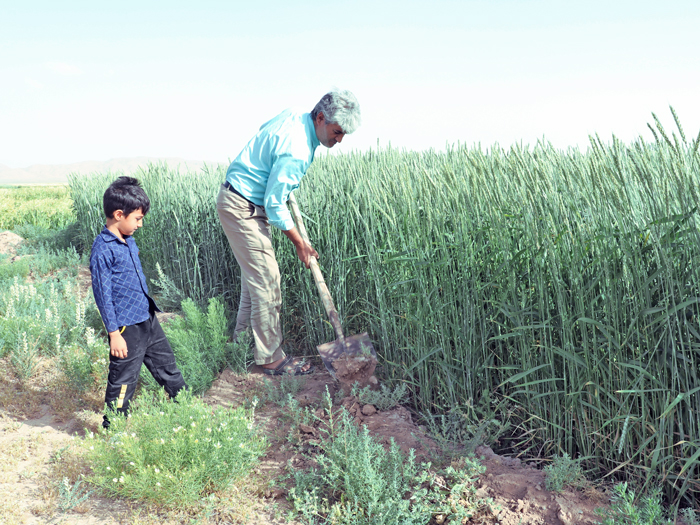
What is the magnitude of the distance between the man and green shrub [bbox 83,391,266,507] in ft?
3.96

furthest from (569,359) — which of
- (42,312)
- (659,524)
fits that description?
(42,312)

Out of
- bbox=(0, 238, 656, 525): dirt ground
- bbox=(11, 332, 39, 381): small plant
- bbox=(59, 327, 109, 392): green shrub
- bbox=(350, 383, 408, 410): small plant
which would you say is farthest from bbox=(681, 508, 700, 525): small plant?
bbox=(11, 332, 39, 381): small plant

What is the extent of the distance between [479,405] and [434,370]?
1.12ft

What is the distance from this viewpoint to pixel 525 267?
2.58m

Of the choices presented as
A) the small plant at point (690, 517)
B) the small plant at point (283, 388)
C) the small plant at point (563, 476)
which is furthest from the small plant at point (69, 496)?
the small plant at point (690, 517)

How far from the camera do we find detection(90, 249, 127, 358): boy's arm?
2898 mm

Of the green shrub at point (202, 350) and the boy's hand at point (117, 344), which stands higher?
the boy's hand at point (117, 344)

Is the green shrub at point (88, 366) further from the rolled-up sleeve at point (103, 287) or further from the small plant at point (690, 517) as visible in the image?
the small plant at point (690, 517)

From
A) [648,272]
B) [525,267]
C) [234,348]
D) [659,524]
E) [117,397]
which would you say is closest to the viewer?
[659,524]

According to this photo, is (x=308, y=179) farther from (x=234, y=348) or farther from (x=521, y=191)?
(x=521, y=191)

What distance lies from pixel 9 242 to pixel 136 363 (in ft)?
26.0

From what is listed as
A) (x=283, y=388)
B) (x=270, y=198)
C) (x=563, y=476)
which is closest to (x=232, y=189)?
(x=270, y=198)

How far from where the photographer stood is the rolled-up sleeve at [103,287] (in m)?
2.90

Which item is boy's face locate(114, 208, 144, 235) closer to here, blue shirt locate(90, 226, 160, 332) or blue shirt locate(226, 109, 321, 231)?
blue shirt locate(90, 226, 160, 332)
